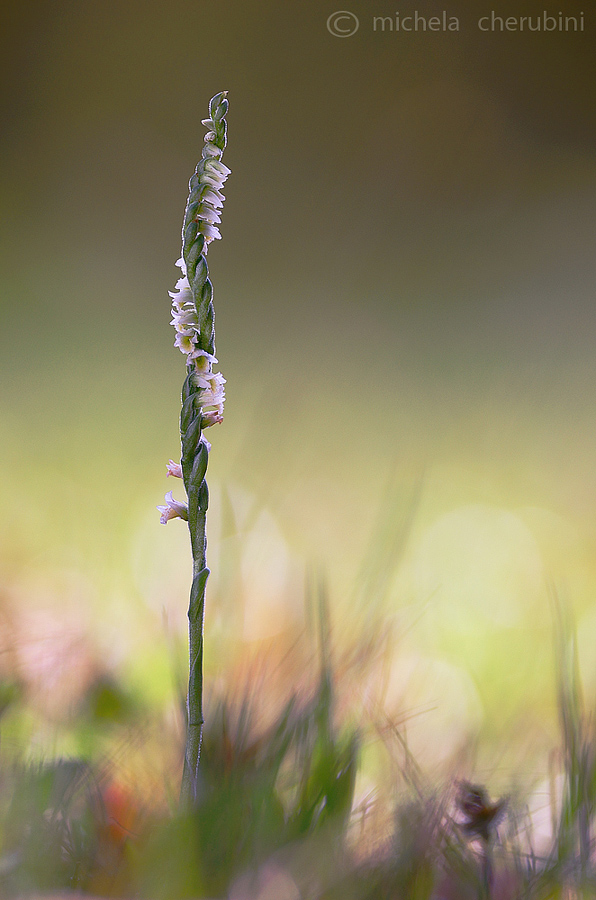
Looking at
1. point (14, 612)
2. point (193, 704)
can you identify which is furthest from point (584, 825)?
point (14, 612)

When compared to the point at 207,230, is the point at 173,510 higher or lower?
lower

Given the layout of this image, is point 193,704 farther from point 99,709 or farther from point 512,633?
point 512,633

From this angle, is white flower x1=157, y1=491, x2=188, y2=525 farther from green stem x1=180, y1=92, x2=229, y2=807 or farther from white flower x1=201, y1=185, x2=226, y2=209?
white flower x1=201, y1=185, x2=226, y2=209

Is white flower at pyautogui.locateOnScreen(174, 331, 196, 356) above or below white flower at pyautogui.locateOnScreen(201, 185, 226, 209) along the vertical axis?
below

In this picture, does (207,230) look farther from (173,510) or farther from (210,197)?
(173,510)

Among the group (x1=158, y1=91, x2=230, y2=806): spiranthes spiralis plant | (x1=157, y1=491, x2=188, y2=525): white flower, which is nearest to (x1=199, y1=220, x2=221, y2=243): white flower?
(x1=158, y1=91, x2=230, y2=806): spiranthes spiralis plant

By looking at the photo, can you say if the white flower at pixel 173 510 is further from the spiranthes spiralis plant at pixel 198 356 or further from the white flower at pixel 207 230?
the white flower at pixel 207 230

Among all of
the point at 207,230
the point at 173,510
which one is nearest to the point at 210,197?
the point at 207,230

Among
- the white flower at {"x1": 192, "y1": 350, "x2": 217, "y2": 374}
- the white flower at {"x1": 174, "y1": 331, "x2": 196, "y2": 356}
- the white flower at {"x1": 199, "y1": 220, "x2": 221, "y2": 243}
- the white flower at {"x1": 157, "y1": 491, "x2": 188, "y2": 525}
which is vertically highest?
the white flower at {"x1": 199, "y1": 220, "x2": 221, "y2": 243}
